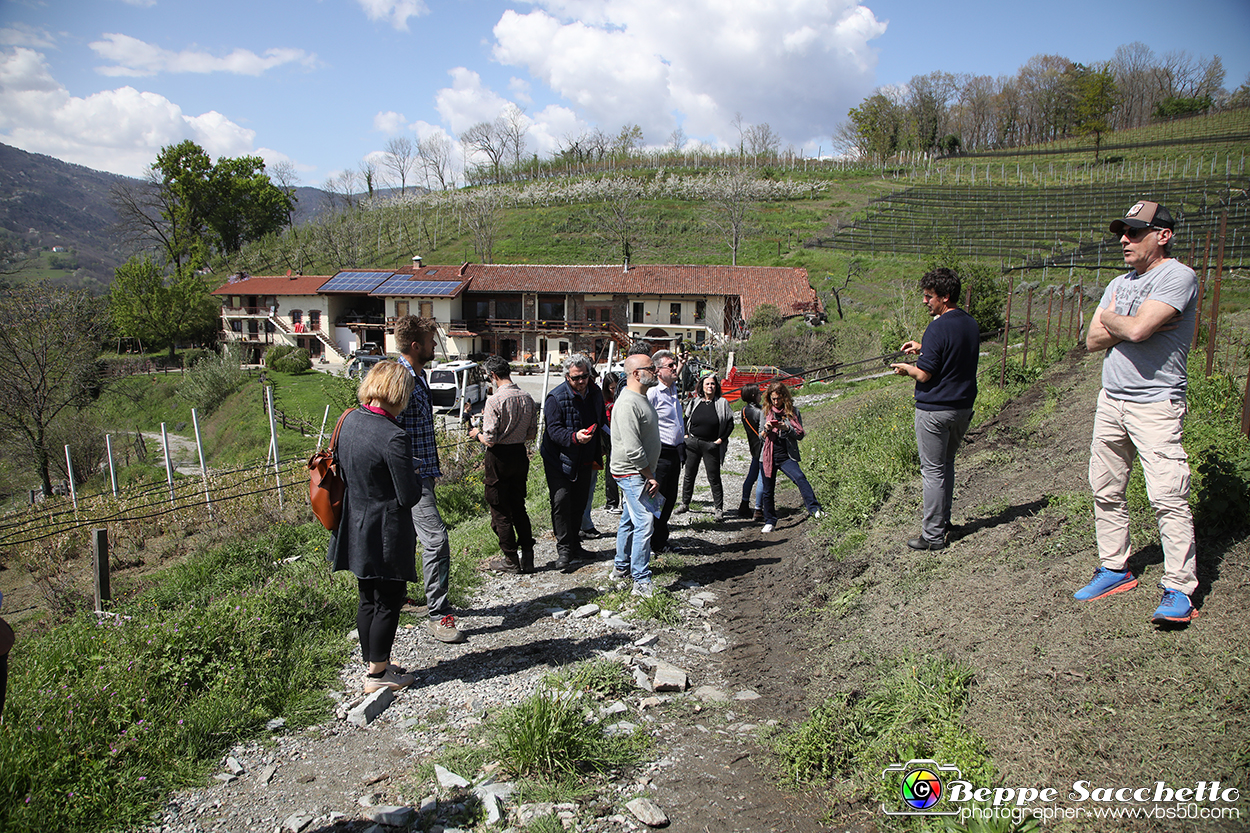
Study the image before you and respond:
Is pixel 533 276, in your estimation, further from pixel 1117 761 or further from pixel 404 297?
pixel 1117 761

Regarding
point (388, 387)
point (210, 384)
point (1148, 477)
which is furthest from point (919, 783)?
point (210, 384)

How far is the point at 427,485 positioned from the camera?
15.9 ft

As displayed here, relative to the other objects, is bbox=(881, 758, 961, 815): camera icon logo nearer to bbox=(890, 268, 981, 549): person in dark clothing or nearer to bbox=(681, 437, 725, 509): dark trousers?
bbox=(890, 268, 981, 549): person in dark clothing

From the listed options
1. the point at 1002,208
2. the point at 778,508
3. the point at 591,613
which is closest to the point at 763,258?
the point at 1002,208

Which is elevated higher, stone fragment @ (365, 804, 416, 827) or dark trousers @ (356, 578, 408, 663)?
dark trousers @ (356, 578, 408, 663)

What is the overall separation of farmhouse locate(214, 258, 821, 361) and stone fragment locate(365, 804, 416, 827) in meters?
37.0

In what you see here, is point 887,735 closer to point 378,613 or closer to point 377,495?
point 378,613

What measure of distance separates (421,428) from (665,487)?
8.43ft

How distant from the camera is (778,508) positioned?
8078mm

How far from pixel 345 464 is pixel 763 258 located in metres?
49.1

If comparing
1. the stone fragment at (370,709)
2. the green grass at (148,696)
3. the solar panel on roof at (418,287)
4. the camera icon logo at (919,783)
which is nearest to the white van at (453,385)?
the green grass at (148,696)

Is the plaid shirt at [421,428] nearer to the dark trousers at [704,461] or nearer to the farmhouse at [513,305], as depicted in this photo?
the dark trousers at [704,461]

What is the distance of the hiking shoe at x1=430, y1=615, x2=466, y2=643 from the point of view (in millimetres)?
4633

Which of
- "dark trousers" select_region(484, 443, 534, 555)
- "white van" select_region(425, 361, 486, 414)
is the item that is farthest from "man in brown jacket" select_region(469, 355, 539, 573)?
"white van" select_region(425, 361, 486, 414)
